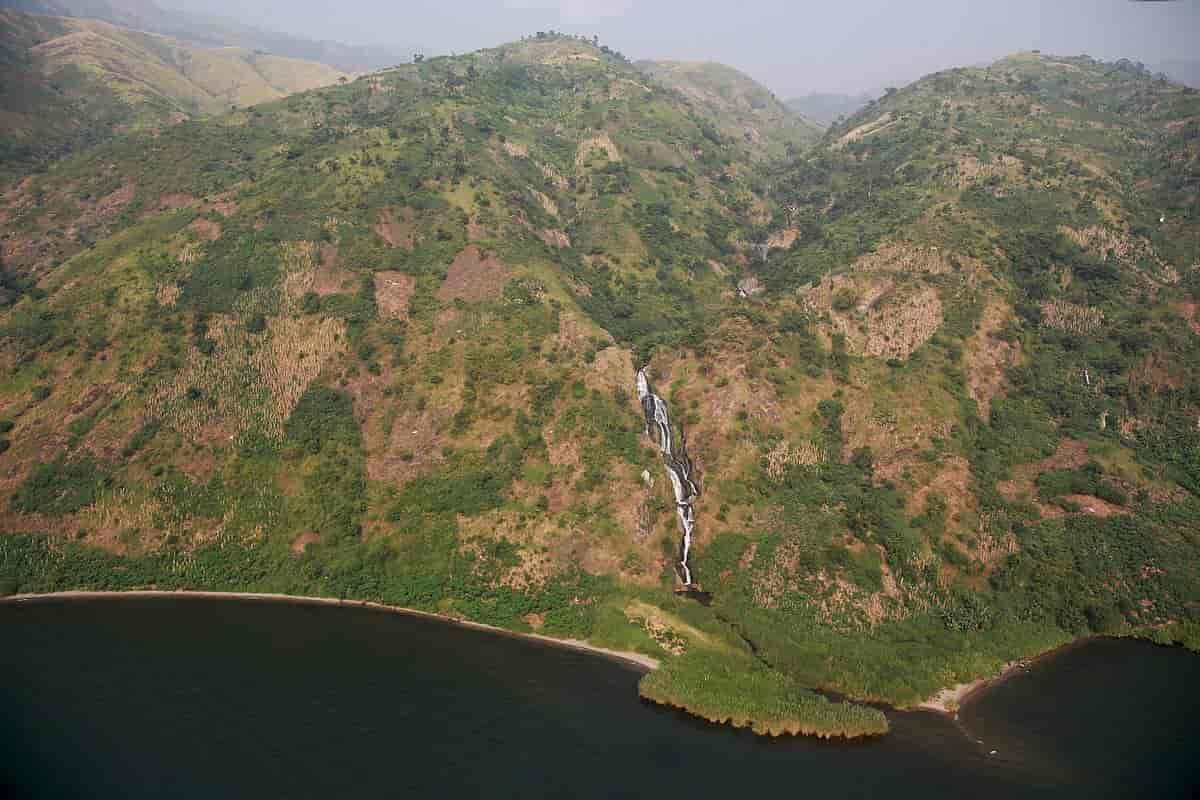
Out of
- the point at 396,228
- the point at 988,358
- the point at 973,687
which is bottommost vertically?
the point at 973,687

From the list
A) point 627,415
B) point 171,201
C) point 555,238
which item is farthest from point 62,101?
point 627,415

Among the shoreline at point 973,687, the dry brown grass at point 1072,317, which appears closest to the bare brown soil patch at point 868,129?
the dry brown grass at point 1072,317

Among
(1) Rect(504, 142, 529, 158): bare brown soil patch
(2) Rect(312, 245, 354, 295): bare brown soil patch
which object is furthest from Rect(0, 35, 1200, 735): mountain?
(1) Rect(504, 142, 529, 158): bare brown soil patch

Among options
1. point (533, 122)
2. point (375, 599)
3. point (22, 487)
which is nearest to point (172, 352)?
point (22, 487)

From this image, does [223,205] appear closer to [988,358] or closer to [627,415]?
[627,415]

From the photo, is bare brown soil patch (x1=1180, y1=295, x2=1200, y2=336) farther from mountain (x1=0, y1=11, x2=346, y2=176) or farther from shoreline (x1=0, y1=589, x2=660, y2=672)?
mountain (x1=0, y1=11, x2=346, y2=176)

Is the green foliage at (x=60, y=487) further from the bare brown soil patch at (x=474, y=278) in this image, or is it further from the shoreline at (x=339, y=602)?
the bare brown soil patch at (x=474, y=278)

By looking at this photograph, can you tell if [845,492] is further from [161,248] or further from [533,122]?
[533,122]
